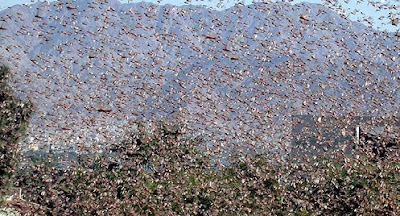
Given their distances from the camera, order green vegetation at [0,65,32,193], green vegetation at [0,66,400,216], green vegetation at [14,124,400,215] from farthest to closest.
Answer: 1. green vegetation at [0,65,32,193]
2. green vegetation at [0,66,400,216]
3. green vegetation at [14,124,400,215]

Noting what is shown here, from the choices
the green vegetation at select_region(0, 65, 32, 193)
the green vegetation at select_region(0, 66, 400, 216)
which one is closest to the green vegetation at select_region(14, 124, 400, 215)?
the green vegetation at select_region(0, 66, 400, 216)

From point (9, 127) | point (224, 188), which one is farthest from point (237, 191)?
point (9, 127)

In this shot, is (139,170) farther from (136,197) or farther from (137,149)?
(137,149)

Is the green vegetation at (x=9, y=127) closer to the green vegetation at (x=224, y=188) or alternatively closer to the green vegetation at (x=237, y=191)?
the green vegetation at (x=224, y=188)

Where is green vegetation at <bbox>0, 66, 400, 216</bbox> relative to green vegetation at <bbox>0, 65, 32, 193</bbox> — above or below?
above

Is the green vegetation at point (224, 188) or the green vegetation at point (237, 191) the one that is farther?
the green vegetation at point (224, 188)

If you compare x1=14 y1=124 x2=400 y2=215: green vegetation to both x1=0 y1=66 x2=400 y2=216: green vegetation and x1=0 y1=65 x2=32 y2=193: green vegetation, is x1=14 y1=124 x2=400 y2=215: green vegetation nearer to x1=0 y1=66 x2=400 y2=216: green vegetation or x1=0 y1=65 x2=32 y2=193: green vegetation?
x1=0 y1=66 x2=400 y2=216: green vegetation

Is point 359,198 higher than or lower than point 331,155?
higher

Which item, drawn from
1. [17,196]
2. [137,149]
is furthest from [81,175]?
[137,149]

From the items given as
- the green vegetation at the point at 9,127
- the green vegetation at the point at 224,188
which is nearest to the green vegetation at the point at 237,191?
the green vegetation at the point at 224,188

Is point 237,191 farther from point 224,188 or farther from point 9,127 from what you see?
point 9,127

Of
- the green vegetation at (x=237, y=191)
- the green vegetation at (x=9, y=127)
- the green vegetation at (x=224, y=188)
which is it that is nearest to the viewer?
the green vegetation at (x=237, y=191)
